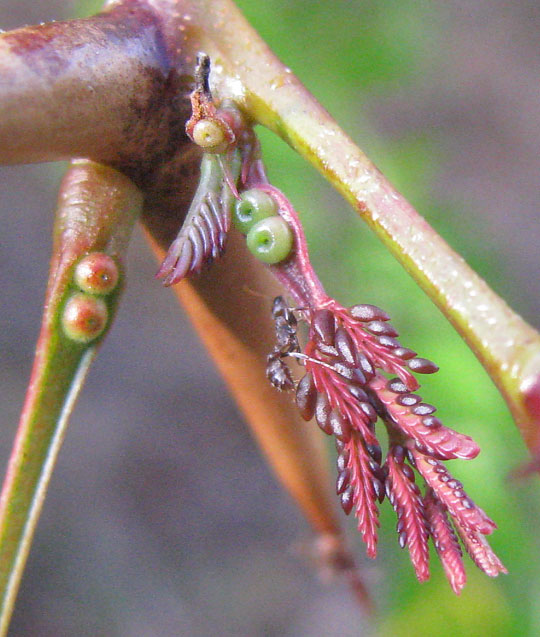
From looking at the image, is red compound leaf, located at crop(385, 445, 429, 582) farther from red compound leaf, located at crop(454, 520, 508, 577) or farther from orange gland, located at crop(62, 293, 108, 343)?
orange gland, located at crop(62, 293, 108, 343)

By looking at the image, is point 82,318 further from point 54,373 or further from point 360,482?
point 360,482

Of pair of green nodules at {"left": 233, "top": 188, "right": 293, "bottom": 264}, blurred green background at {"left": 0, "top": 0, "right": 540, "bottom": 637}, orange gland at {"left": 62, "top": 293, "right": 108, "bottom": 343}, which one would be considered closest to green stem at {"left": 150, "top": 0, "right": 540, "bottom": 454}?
pair of green nodules at {"left": 233, "top": 188, "right": 293, "bottom": 264}

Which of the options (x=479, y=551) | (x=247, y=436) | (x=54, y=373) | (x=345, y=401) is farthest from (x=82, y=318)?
(x=247, y=436)

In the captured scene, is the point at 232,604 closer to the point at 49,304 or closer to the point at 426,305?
the point at 426,305

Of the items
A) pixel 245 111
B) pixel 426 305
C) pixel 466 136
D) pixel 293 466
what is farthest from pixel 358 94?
pixel 245 111

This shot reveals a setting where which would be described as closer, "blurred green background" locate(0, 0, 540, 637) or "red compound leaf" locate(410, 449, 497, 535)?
"red compound leaf" locate(410, 449, 497, 535)
